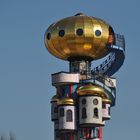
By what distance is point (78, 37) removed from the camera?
187ft

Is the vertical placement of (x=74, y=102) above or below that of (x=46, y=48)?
below

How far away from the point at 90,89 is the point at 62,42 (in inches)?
161

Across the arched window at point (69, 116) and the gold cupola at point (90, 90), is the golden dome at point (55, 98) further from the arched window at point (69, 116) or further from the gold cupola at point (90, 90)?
the gold cupola at point (90, 90)

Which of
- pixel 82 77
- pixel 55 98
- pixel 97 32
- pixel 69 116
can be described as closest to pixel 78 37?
pixel 97 32

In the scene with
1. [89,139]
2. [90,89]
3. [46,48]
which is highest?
[46,48]

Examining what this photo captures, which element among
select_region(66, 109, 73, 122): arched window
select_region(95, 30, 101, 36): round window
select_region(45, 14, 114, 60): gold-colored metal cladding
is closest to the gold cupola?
select_region(66, 109, 73, 122): arched window

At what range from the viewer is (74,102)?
56.7m

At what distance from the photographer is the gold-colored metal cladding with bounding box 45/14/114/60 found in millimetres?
57156

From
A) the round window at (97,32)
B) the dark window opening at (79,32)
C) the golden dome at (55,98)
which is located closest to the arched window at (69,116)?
the golden dome at (55,98)

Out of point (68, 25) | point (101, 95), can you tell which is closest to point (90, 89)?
point (101, 95)

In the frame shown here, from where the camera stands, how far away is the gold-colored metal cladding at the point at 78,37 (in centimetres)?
5716

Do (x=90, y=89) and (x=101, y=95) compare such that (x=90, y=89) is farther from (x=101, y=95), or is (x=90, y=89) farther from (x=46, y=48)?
(x=46, y=48)

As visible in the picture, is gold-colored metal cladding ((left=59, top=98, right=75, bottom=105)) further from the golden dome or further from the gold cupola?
the golden dome

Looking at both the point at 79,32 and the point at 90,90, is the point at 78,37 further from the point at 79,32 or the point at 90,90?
the point at 90,90
